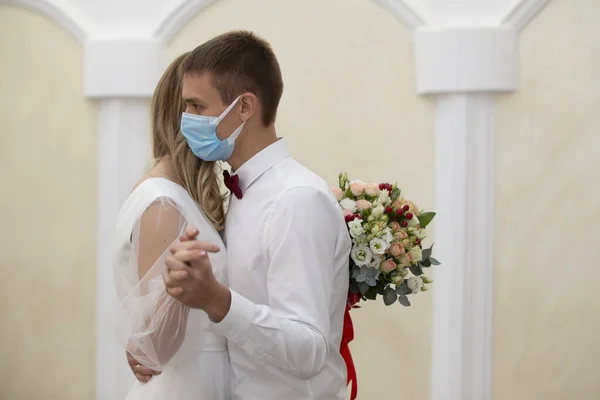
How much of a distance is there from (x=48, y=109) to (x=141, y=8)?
75 centimetres

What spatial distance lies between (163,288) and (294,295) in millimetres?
368

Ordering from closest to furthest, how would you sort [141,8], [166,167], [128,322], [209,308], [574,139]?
[209,308] → [128,322] → [166,167] → [574,139] → [141,8]

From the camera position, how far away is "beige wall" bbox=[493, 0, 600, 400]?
402cm

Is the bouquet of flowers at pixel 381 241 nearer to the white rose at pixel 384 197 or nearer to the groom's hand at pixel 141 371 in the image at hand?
the white rose at pixel 384 197

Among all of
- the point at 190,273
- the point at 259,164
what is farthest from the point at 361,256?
the point at 190,273

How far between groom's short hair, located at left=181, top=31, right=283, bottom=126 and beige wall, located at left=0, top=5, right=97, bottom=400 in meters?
2.35

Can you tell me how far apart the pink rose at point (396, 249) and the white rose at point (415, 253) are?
5cm

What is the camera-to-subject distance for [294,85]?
4.25 meters

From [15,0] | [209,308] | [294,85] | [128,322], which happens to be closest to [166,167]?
[128,322]

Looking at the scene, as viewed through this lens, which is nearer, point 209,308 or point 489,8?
point 209,308

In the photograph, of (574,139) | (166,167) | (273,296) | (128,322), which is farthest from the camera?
(574,139)

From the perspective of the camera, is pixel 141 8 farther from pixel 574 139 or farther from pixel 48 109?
pixel 574 139

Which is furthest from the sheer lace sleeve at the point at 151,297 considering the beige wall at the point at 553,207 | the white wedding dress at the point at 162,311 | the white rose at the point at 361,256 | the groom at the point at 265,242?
the beige wall at the point at 553,207

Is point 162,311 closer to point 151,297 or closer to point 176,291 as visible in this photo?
point 151,297
